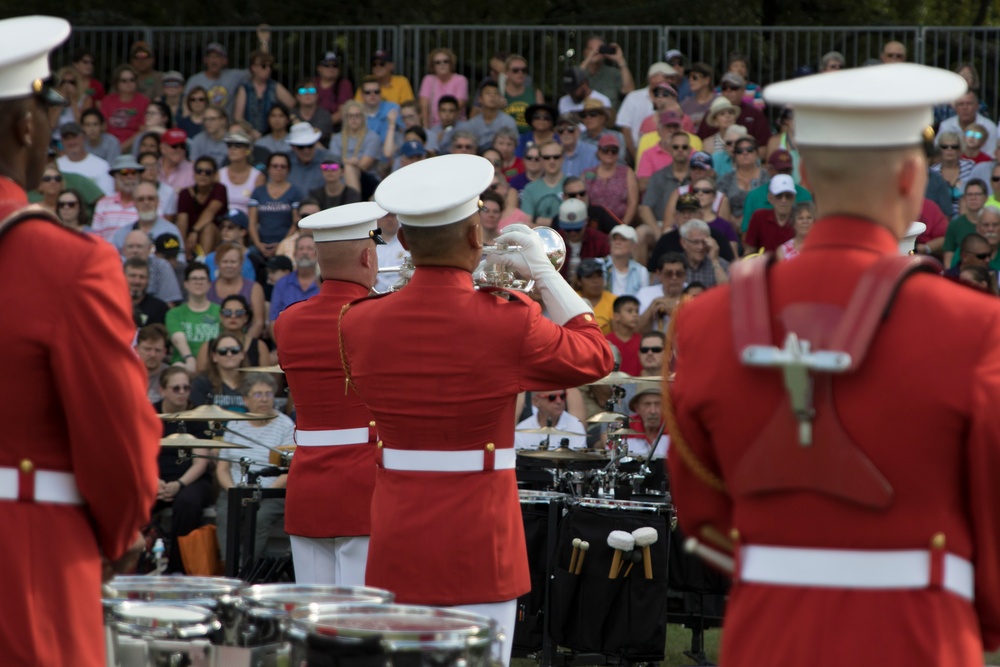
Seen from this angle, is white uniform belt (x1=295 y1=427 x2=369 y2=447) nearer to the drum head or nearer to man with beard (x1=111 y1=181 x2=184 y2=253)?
→ the drum head

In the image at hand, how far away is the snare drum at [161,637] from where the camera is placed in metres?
3.36

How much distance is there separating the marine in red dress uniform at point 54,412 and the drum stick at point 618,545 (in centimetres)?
450

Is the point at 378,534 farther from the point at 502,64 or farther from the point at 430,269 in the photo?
the point at 502,64

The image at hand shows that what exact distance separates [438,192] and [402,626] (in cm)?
165

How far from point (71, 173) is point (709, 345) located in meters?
12.3

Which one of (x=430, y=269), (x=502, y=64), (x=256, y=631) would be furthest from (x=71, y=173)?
(x=256, y=631)

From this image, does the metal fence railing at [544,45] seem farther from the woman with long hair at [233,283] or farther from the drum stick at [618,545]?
the drum stick at [618,545]

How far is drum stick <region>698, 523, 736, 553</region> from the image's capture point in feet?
9.98

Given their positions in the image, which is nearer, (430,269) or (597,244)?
(430,269)

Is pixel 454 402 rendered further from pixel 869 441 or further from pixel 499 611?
pixel 869 441

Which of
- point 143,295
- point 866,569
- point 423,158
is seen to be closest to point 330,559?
point 866,569

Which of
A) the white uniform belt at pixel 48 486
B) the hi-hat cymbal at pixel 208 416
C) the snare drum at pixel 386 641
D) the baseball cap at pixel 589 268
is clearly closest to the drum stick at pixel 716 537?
the snare drum at pixel 386 641

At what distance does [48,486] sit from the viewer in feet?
10.2

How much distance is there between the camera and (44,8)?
20047 mm
